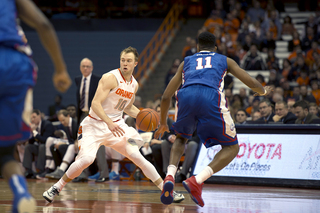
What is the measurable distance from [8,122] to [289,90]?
461 inches

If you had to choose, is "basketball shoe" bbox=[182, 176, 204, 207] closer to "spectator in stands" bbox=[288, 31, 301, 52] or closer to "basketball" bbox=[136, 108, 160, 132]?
"basketball" bbox=[136, 108, 160, 132]

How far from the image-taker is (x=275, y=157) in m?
8.83

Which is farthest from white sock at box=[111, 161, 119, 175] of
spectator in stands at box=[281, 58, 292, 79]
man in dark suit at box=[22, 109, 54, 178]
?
spectator in stands at box=[281, 58, 292, 79]

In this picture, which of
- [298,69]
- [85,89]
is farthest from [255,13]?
[85,89]

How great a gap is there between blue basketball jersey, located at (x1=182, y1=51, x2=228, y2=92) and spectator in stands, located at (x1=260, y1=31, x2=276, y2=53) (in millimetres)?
11195

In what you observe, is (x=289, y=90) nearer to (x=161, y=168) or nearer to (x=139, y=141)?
(x=161, y=168)

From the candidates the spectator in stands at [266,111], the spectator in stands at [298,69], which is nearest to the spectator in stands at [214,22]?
the spectator in stands at [298,69]

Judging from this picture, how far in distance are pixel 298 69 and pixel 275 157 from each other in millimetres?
6220

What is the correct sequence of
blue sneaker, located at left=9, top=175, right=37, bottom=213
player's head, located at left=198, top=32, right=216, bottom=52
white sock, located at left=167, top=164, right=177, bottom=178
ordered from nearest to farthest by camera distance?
blue sneaker, located at left=9, top=175, right=37, bottom=213 < white sock, located at left=167, top=164, right=177, bottom=178 < player's head, located at left=198, top=32, right=216, bottom=52

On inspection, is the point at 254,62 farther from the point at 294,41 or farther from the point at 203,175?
the point at 203,175

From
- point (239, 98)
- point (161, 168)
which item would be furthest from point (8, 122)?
point (239, 98)

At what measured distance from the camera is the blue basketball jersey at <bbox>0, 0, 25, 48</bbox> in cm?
281

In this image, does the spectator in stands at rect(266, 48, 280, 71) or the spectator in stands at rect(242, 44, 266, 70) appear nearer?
the spectator in stands at rect(266, 48, 280, 71)

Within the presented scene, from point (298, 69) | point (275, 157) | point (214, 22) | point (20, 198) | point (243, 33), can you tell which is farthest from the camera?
point (214, 22)
